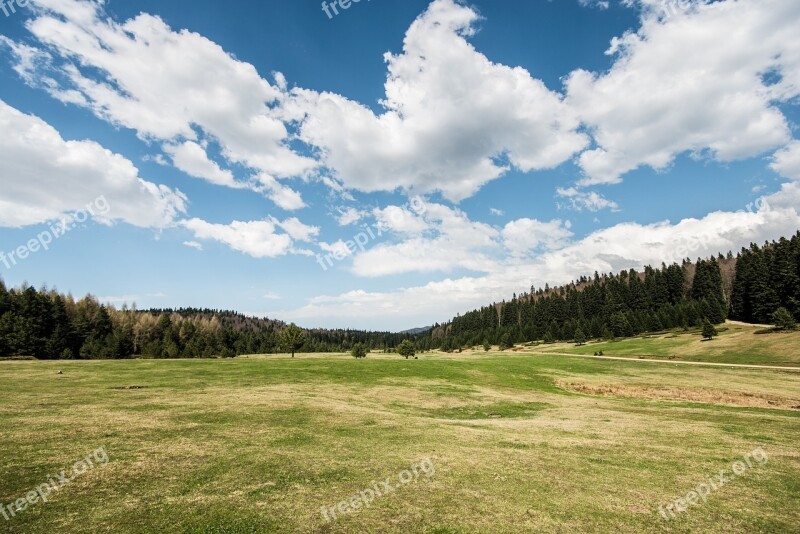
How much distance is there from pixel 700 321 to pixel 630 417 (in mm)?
112432

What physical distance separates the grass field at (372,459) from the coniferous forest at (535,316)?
2774 inches

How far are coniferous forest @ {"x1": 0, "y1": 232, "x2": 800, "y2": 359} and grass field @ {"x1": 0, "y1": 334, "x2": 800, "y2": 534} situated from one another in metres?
70.5

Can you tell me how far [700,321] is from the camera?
111125mm

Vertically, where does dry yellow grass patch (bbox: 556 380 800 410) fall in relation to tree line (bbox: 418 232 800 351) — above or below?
below

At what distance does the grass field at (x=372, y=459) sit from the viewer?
9.59 metres

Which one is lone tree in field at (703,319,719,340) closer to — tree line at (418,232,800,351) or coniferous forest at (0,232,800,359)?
tree line at (418,232,800,351)

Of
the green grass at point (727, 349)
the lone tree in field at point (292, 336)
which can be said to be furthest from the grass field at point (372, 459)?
the lone tree in field at point (292, 336)

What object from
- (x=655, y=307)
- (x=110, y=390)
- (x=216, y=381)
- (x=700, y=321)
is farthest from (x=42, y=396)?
(x=655, y=307)

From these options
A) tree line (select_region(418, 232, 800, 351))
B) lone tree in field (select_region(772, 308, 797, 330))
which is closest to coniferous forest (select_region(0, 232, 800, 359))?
tree line (select_region(418, 232, 800, 351))

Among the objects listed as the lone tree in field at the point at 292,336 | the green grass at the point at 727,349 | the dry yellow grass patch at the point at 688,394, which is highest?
the lone tree in field at the point at 292,336

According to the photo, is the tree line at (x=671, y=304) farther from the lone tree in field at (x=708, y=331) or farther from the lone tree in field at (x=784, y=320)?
the lone tree in field at (x=708, y=331)

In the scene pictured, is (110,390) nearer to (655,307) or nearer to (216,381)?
(216,381)

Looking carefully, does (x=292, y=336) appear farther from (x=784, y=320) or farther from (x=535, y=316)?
(x=535, y=316)

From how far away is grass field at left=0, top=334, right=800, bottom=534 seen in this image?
31.4 feet
